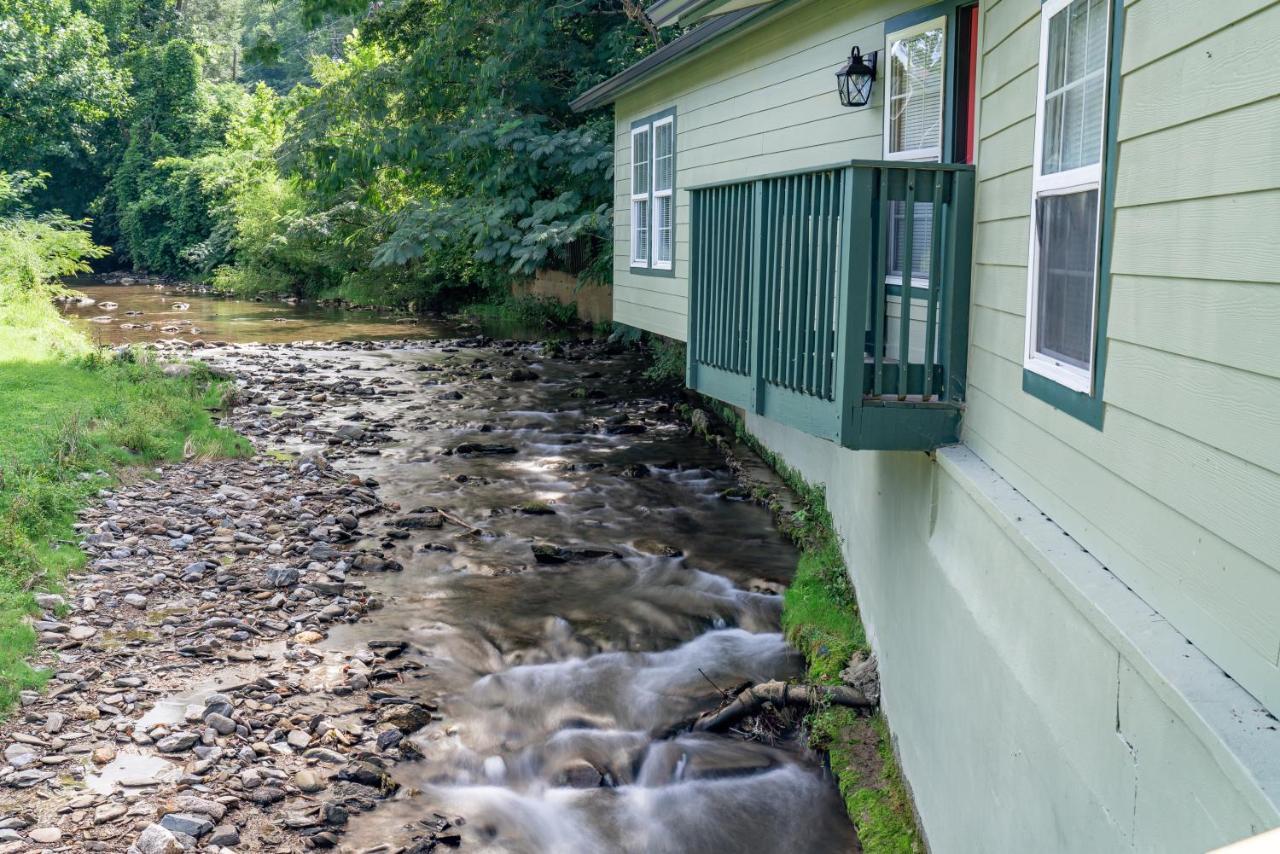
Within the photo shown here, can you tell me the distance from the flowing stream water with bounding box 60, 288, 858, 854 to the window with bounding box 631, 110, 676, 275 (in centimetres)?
230

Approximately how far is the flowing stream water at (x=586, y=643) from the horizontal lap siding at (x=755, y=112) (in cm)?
203

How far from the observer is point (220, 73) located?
6431cm

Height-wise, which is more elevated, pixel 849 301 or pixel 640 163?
pixel 640 163

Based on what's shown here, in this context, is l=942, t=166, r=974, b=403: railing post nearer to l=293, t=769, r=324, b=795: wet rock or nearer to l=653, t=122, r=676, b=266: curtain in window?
l=293, t=769, r=324, b=795: wet rock

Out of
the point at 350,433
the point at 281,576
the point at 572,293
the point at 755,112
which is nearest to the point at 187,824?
the point at 281,576

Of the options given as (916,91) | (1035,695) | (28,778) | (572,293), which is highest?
(916,91)

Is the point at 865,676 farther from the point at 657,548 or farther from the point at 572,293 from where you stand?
the point at 572,293

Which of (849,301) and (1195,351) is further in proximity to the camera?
(849,301)

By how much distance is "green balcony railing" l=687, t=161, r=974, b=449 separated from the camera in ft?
16.5

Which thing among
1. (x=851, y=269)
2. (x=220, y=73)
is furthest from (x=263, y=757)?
(x=220, y=73)

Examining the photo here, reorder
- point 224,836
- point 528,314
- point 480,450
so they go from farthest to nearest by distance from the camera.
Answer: point 528,314 < point 480,450 < point 224,836

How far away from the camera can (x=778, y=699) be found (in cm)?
663

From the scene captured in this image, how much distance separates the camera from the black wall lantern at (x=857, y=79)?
7.83m

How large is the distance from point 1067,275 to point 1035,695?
4.49ft
